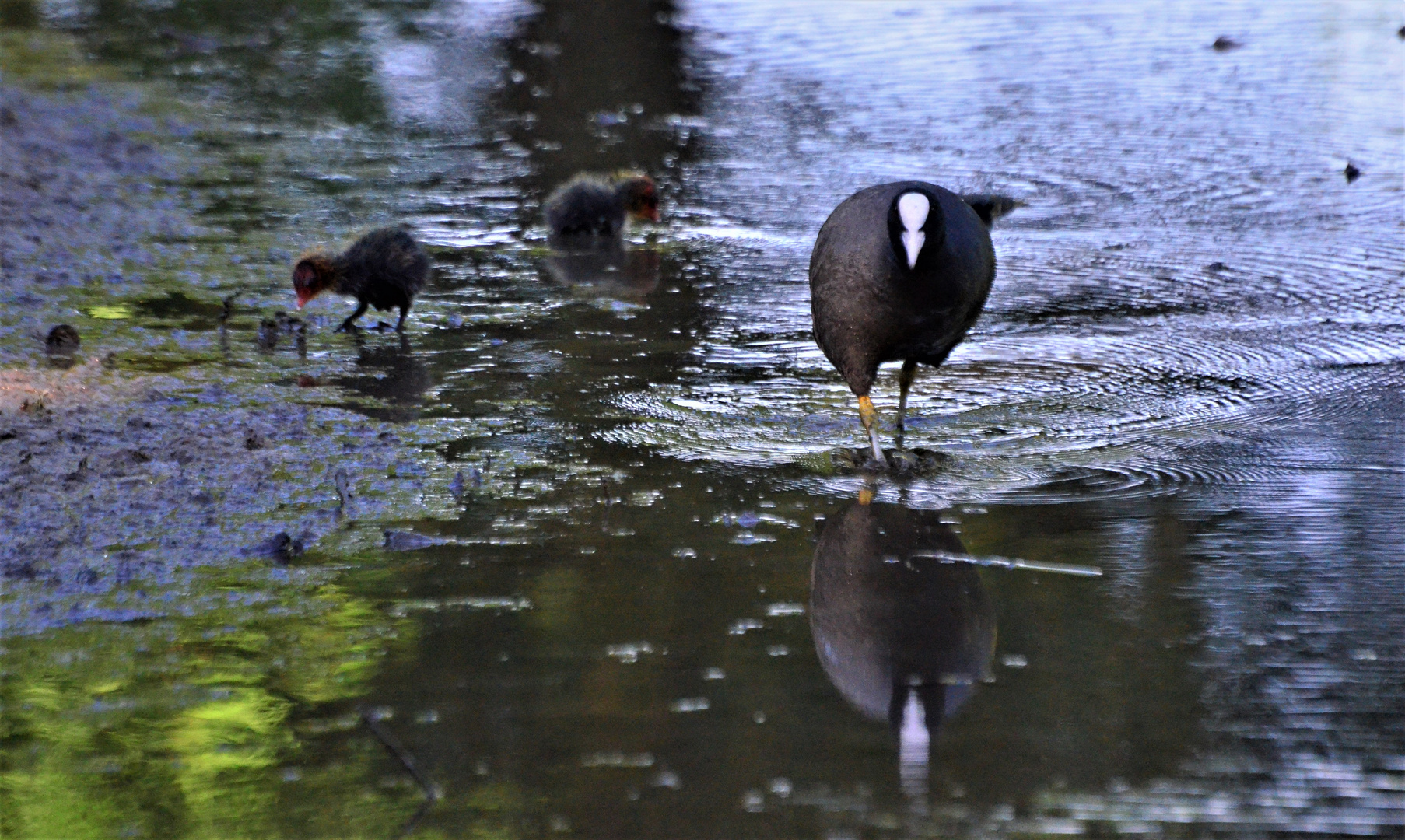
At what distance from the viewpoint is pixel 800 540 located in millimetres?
4832

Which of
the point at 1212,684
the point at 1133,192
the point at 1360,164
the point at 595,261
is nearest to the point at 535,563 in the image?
the point at 1212,684

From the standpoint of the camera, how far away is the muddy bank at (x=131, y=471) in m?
4.53

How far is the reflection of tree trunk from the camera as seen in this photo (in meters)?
12.2

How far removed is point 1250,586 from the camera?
171 inches

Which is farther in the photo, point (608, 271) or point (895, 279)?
point (608, 271)

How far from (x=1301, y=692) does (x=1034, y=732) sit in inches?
27.9

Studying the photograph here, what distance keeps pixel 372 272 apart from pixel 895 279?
3.17 m

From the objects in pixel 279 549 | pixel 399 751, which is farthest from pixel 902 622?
pixel 279 549

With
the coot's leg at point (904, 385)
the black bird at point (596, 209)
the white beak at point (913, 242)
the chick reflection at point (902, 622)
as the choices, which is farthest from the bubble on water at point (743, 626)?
the black bird at point (596, 209)

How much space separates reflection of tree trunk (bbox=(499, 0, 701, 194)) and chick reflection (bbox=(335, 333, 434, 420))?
154 inches

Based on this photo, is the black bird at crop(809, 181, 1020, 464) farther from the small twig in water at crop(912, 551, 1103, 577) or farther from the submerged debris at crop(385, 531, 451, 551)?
the submerged debris at crop(385, 531, 451, 551)

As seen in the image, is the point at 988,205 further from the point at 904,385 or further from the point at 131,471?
the point at 131,471

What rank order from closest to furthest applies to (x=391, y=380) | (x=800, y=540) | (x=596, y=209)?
(x=800, y=540)
(x=391, y=380)
(x=596, y=209)

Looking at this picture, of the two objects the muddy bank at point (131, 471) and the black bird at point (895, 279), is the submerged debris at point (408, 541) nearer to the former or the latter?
the muddy bank at point (131, 471)
